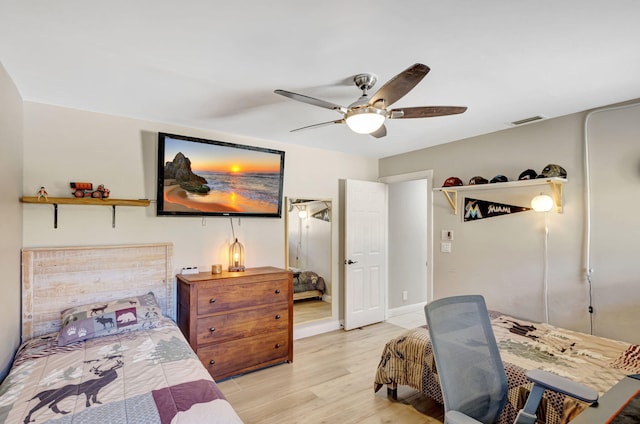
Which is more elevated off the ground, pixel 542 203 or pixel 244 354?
pixel 542 203

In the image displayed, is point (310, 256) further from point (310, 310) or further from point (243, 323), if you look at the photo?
point (243, 323)

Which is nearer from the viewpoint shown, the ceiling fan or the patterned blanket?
the patterned blanket

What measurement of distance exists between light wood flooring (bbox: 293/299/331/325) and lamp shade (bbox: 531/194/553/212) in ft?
9.14

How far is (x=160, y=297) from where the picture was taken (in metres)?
3.08

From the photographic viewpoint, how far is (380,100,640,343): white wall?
257 cm

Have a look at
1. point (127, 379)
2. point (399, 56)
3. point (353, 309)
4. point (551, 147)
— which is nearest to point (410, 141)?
point (551, 147)

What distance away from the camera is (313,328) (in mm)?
4152

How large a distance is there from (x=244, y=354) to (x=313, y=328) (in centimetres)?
127

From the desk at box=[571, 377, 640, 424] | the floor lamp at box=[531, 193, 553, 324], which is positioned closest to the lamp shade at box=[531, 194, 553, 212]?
the floor lamp at box=[531, 193, 553, 324]

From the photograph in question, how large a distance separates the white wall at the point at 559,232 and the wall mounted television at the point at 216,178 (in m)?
2.18

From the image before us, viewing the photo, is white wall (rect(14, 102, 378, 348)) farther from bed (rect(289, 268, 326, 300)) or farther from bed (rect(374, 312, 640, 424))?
bed (rect(374, 312, 640, 424))

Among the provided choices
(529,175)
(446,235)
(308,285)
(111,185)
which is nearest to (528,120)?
(529,175)

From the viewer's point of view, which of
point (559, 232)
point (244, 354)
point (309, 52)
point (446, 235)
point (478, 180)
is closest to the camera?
point (309, 52)

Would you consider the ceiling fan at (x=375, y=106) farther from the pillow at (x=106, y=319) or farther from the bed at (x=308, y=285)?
the bed at (x=308, y=285)
